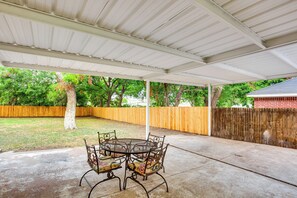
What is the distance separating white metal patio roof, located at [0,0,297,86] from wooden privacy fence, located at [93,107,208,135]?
17.1 feet

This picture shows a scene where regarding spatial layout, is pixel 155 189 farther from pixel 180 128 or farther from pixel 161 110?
pixel 161 110

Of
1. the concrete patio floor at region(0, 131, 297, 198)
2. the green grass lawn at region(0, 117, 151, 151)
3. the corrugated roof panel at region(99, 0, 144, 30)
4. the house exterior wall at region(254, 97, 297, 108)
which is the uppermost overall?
the corrugated roof panel at region(99, 0, 144, 30)

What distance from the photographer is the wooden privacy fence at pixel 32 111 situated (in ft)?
57.9

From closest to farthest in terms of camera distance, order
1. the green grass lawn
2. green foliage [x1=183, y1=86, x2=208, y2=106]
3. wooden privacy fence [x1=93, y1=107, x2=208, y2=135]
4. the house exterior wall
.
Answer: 1. the green grass lawn
2. wooden privacy fence [x1=93, y1=107, x2=208, y2=135]
3. the house exterior wall
4. green foliage [x1=183, y1=86, x2=208, y2=106]

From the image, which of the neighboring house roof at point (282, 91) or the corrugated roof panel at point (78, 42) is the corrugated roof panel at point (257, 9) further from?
the neighboring house roof at point (282, 91)

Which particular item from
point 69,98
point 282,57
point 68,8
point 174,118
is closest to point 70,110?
point 69,98

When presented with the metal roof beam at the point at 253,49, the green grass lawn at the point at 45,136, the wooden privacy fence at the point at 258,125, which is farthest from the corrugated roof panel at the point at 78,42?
the wooden privacy fence at the point at 258,125

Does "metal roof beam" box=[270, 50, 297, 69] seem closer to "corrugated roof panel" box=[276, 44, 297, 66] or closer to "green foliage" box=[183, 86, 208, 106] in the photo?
"corrugated roof panel" box=[276, 44, 297, 66]

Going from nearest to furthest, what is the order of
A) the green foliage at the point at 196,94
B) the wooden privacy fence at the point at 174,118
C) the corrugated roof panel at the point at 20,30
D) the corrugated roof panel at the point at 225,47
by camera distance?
the corrugated roof panel at the point at 20,30
the corrugated roof panel at the point at 225,47
the wooden privacy fence at the point at 174,118
the green foliage at the point at 196,94

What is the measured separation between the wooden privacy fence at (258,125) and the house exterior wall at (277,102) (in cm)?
426

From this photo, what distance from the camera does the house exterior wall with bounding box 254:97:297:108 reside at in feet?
31.1

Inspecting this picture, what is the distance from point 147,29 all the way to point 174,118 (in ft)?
27.8

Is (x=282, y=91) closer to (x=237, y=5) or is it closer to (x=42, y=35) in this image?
(x=237, y=5)

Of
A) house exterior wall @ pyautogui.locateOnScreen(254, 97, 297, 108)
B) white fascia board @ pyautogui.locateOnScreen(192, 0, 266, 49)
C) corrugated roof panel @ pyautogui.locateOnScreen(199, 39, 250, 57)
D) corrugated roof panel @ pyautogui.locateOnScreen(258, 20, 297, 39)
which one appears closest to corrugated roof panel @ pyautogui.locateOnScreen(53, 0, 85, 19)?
white fascia board @ pyautogui.locateOnScreen(192, 0, 266, 49)
